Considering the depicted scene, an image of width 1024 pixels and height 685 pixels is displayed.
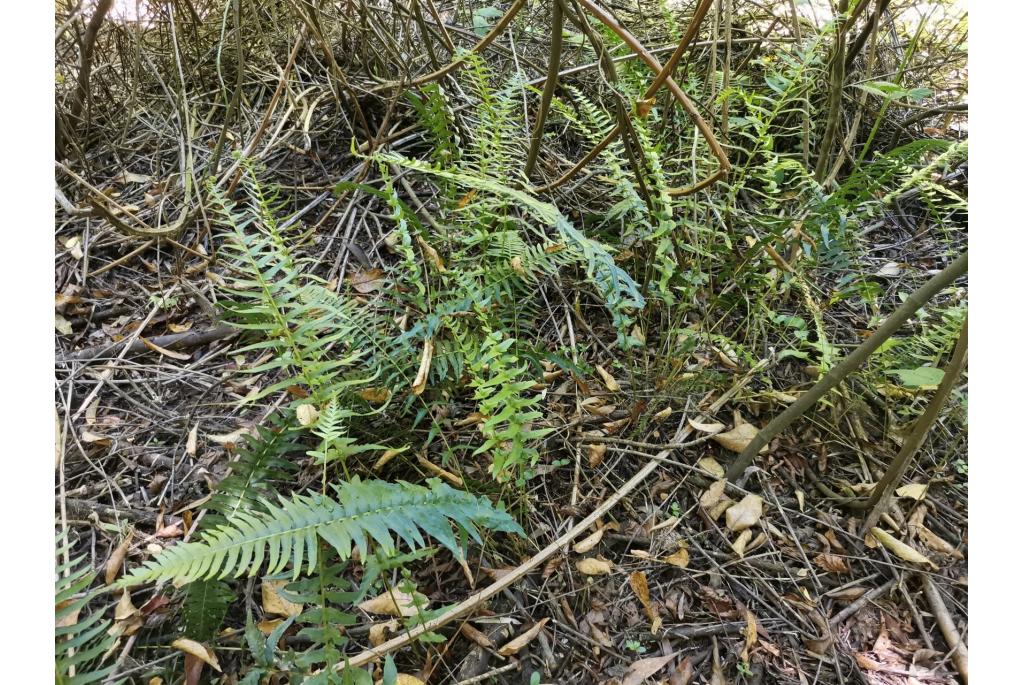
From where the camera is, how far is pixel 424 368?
1509 mm

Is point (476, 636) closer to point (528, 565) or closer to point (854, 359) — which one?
point (528, 565)

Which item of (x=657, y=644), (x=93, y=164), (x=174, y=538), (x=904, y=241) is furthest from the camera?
(x=93, y=164)

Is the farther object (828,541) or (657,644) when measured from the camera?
(828,541)

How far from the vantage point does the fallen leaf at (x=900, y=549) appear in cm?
152

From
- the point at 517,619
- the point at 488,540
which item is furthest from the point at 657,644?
the point at 488,540

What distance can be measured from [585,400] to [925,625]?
962mm

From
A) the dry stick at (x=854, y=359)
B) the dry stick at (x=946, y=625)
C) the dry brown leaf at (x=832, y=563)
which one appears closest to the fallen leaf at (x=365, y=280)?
the dry stick at (x=854, y=359)

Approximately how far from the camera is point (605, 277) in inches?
68.7

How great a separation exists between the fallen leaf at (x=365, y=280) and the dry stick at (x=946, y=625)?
5.65ft

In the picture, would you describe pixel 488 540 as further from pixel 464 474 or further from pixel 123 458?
pixel 123 458

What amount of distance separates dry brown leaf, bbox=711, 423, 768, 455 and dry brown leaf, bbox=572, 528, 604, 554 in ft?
1.54

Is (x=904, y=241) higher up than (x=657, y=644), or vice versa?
(x=904, y=241)

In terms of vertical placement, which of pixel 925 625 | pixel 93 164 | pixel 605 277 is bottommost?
pixel 925 625

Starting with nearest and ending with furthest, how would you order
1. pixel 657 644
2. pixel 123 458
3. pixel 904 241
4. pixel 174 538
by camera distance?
pixel 657 644
pixel 174 538
pixel 123 458
pixel 904 241
